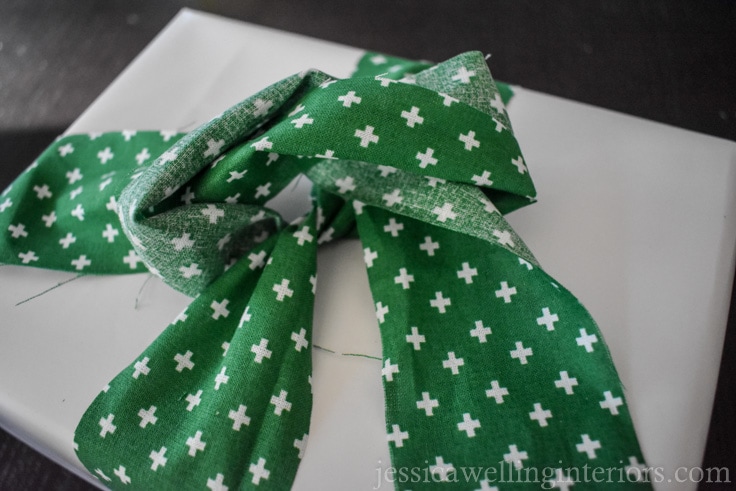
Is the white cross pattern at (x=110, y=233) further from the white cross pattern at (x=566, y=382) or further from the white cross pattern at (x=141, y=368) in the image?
the white cross pattern at (x=566, y=382)

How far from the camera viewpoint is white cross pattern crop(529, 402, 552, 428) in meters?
0.49

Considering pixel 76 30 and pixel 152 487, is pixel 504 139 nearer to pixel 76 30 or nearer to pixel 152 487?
pixel 152 487

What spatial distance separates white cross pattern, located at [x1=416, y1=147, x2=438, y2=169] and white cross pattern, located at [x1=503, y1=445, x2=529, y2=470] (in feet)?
0.79

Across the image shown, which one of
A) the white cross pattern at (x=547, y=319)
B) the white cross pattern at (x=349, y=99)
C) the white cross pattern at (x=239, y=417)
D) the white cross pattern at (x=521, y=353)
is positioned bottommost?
the white cross pattern at (x=239, y=417)

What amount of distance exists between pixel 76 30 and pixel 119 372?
3.23 feet

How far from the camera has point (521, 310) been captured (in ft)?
1.76

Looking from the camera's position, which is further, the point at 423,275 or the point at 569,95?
the point at 569,95

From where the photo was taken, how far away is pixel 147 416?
0.51m

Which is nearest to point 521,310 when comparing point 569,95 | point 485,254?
point 485,254

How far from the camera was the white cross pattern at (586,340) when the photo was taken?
1.65 feet

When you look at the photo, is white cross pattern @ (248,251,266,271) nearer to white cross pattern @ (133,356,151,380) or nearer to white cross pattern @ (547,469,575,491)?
white cross pattern @ (133,356,151,380)

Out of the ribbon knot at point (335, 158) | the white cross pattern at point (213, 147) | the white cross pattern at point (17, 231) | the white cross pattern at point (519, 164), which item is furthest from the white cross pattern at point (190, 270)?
the white cross pattern at point (519, 164)

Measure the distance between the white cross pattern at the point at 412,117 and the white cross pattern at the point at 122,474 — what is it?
1.22 ft

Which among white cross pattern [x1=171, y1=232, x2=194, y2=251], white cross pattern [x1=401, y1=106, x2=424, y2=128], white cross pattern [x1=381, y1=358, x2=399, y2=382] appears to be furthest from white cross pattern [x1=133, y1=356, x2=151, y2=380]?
white cross pattern [x1=401, y1=106, x2=424, y2=128]
